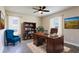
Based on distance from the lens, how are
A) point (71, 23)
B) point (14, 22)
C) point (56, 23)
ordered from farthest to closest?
point (71, 23) < point (56, 23) < point (14, 22)

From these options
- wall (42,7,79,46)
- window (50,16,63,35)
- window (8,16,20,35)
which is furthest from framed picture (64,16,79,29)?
window (8,16,20,35)

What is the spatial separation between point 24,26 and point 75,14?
2019 mm

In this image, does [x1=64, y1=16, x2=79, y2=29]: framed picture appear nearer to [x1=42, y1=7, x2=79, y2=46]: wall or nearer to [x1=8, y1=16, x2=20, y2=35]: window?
[x1=42, y1=7, x2=79, y2=46]: wall

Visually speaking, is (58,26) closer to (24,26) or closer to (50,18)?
(50,18)

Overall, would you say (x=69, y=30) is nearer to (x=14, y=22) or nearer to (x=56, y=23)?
(x=56, y=23)

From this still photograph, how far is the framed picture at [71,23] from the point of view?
3200 mm

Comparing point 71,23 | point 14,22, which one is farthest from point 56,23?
point 14,22

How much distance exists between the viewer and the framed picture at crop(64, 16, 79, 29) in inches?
126

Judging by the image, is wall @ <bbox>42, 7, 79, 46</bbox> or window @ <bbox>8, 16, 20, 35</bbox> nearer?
window @ <bbox>8, 16, 20, 35</bbox>

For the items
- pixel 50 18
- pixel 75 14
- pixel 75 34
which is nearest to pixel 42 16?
pixel 50 18

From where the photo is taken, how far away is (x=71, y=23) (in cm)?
346

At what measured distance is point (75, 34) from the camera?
10.9ft

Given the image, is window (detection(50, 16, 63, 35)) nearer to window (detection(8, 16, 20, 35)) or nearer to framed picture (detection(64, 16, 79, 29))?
framed picture (detection(64, 16, 79, 29))

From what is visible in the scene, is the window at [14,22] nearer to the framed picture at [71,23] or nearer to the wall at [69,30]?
the wall at [69,30]
